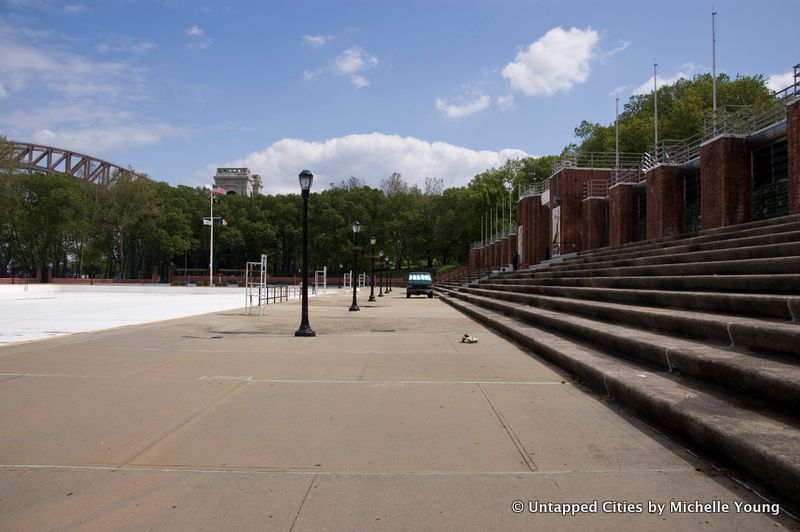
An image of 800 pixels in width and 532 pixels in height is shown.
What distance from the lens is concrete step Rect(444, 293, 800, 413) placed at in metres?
4.36

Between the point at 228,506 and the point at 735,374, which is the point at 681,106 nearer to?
the point at 735,374

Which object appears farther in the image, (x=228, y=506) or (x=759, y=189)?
(x=759, y=189)

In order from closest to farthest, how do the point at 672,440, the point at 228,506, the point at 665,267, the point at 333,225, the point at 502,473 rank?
the point at 228,506
the point at 502,473
the point at 672,440
the point at 665,267
the point at 333,225

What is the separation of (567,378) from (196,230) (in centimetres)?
8843

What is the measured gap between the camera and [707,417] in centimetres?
429

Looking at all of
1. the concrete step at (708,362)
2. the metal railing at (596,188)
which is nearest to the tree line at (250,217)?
the metal railing at (596,188)

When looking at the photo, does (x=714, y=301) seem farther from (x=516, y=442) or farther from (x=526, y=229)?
(x=526, y=229)

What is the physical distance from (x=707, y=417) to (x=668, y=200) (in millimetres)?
22431

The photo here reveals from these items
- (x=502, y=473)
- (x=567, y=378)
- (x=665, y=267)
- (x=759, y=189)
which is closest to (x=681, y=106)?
(x=759, y=189)

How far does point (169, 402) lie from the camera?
6.15m

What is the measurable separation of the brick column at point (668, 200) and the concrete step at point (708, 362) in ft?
55.1

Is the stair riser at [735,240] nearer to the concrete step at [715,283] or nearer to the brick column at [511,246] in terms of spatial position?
the concrete step at [715,283]

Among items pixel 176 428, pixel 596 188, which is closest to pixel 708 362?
pixel 176 428

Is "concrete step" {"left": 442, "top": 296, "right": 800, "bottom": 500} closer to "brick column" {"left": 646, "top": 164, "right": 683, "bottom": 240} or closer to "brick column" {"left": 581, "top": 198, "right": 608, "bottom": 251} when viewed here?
"brick column" {"left": 646, "top": 164, "right": 683, "bottom": 240}
